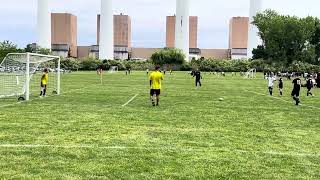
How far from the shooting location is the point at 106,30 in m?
140

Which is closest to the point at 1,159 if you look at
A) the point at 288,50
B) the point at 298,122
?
the point at 298,122

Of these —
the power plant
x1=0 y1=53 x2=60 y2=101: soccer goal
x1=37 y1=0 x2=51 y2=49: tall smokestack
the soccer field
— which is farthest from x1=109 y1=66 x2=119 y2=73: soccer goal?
the soccer field

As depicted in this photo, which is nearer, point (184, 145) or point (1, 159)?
point (1, 159)

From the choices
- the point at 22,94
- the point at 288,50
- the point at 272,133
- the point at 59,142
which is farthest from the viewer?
the point at 288,50

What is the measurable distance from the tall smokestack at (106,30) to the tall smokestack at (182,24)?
1804 centimetres

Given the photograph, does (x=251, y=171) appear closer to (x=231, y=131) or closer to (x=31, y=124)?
(x=231, y=131)

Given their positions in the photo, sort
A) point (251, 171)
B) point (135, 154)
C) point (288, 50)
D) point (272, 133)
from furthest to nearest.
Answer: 1. point (288, 50)
2. point (272, 133)
3. point (135, 154)
4. point (251, 171)

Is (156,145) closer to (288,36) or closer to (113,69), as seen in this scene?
(288,36)

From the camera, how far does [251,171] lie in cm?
888

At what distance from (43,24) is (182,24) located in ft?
122

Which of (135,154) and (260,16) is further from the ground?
(260,16)

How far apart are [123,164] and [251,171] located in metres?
2.22

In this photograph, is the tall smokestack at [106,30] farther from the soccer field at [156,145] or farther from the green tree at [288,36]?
the soccer field at [156,145]

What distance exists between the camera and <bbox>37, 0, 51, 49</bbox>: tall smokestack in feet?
450
